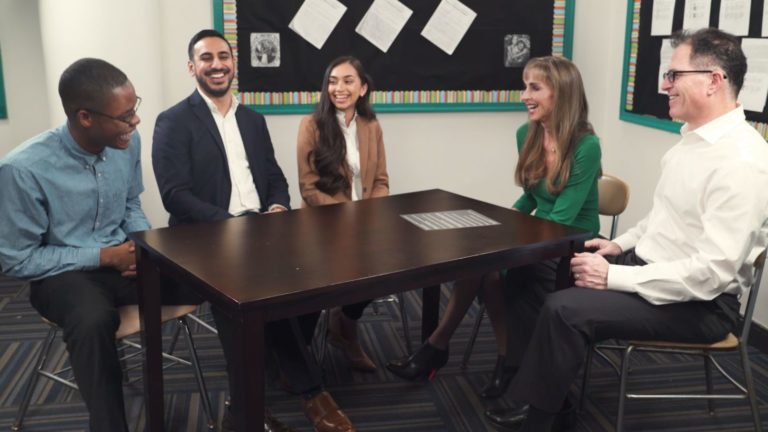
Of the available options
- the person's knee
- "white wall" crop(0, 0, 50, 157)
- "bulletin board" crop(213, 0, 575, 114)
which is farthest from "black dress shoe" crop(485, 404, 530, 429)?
"white wall" crop(0, 0, 50, 157)

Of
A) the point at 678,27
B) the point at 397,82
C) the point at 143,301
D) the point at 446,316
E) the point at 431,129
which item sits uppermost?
the point at 678,27

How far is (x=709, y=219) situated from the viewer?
206cm

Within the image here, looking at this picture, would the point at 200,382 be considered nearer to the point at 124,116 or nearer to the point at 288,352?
the point at 288,352

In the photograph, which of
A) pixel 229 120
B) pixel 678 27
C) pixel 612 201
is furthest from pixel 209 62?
pixel 678 27

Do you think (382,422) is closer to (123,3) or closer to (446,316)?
(446,316)

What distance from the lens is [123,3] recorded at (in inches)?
139

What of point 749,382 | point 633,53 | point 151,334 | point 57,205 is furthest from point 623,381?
point 633,53

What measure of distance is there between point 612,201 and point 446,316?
2.80ft

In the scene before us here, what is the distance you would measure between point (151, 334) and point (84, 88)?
80cm

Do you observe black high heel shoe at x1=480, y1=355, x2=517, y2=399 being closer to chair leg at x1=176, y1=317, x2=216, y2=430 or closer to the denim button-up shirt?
chair leg at x1=176, y1=317, x2=216, y2=430

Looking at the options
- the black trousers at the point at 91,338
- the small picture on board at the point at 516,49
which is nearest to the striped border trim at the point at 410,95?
the small picture on board at the point at 516,49

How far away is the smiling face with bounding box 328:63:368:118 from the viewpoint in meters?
3.23

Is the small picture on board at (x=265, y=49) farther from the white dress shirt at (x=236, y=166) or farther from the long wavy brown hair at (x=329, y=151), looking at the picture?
the white dress shirt at (x=236, y=166)

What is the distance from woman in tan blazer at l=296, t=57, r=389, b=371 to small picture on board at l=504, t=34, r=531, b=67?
4.11ft
